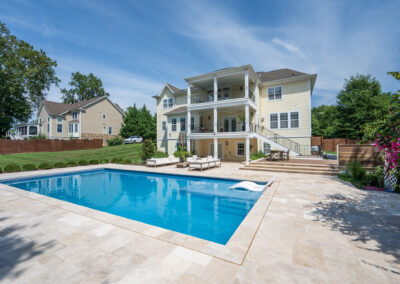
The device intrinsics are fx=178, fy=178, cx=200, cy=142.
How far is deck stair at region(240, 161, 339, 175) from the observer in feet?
36.0

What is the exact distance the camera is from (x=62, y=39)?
17.3 m

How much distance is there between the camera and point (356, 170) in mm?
9180

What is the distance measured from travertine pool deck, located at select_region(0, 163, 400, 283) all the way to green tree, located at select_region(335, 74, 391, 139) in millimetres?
19041

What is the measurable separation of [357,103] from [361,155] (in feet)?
47.1

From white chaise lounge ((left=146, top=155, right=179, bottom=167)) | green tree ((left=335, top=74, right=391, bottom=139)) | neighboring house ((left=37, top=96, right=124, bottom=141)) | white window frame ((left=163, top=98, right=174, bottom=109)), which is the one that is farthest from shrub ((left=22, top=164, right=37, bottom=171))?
green tree ((left=335, top=74, right=391, bottom=139))

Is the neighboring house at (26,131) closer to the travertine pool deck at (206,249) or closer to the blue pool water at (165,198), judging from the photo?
the blue pool water at (165,198)

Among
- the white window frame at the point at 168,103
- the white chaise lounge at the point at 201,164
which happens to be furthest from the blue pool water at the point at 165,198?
the white window frame at the point at 168,103

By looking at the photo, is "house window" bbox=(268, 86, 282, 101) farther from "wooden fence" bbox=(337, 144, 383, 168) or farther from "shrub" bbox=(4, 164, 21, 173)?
"shrub" bbox=(4, 164, 21, 173)

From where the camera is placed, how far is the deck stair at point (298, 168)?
1097 centimetres

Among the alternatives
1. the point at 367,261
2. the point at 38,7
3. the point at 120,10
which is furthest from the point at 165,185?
the point at 38,7

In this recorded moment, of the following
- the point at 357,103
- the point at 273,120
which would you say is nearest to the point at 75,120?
the point at 273,120

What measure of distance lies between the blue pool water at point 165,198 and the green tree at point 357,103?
18692 millimetres

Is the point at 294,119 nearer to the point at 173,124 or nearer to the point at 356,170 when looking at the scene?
the point at 356,170

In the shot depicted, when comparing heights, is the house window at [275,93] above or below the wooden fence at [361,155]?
above
